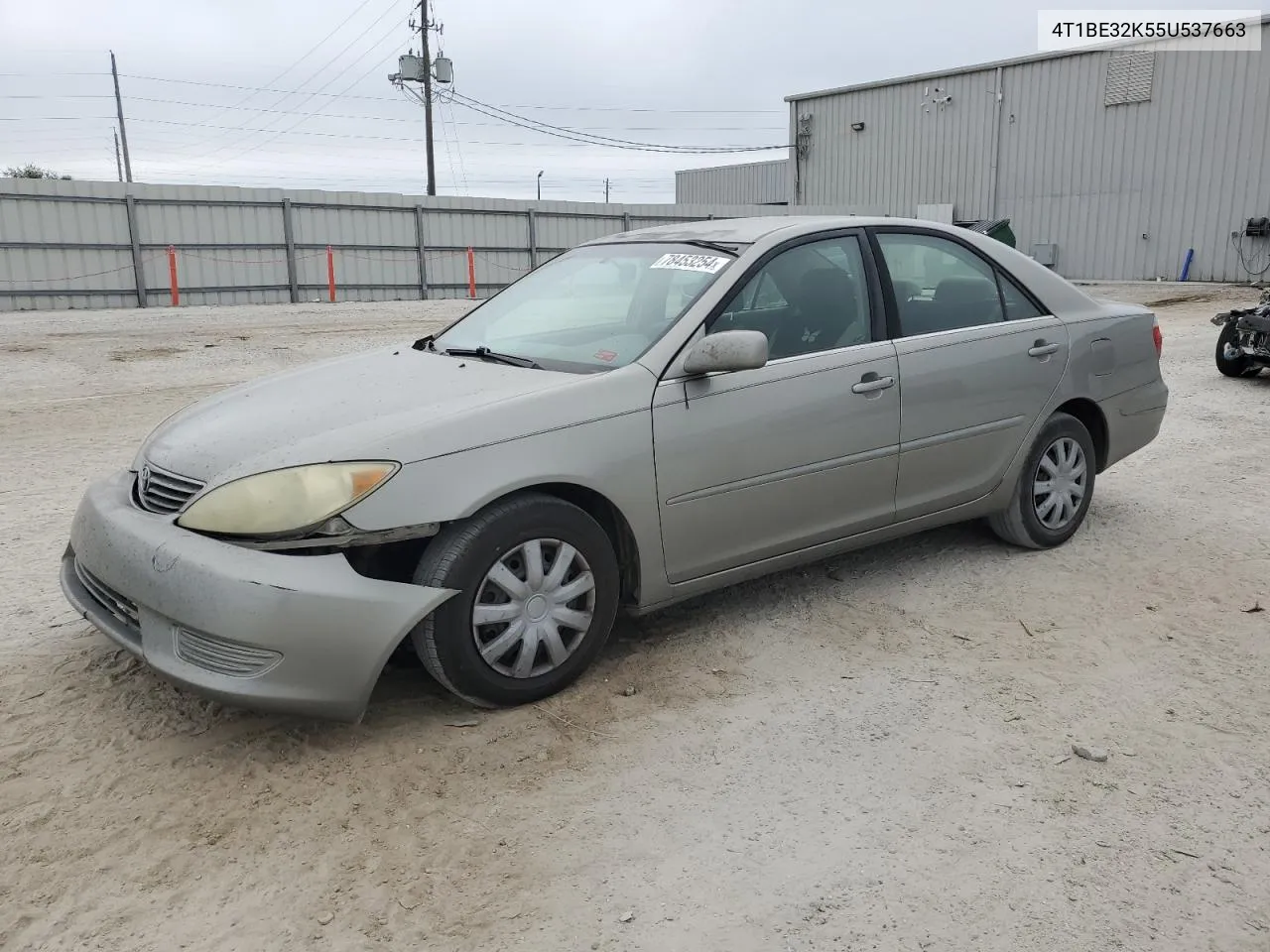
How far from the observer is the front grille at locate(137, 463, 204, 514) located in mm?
3152

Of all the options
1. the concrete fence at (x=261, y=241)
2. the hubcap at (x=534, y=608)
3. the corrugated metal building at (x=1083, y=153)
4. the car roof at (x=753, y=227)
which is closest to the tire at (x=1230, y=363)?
the car roof at (x=753, y=227)

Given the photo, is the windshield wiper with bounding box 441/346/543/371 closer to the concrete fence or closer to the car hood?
the car hood

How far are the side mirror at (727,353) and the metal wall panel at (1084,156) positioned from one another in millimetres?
26788

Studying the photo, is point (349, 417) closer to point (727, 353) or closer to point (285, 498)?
point (285, 498)

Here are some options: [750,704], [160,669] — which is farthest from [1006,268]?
[160,669]

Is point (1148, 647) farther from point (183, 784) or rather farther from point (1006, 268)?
point (183, 784)

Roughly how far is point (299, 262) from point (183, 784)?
2271 cm

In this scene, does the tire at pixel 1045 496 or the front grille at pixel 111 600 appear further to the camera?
the tire at pixel 1045 496

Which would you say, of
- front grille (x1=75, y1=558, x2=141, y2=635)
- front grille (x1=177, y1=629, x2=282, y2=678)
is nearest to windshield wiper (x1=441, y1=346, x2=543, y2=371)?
front grille (x1=177, y1=629, x2=282, y2=678)

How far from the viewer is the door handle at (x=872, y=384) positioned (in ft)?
13.0

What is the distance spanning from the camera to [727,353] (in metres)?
3.46

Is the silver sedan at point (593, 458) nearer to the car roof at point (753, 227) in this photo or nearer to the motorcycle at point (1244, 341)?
the car roof at point (753, 227)

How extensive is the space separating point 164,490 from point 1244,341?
33.8ft

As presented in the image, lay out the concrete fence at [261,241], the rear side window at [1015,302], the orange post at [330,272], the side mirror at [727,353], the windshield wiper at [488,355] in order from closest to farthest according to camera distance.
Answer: the side mirror at [727,353]
the windshield wiper at [488,355]
the rear side window at [1015,302]
the concrete fence at [261,241]
the orange post at [330,272]
